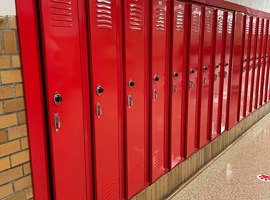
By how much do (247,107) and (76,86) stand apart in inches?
166

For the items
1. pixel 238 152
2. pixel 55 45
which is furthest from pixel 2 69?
pixel 238 152

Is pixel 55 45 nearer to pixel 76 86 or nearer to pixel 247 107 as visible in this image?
pixel 76 86

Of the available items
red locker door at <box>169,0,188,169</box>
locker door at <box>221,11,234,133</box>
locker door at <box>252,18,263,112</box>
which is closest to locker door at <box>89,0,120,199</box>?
red locker door at <box>169,0,188,169</box>

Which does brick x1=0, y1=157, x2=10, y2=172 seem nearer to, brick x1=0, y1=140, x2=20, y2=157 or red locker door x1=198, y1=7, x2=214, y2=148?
brick x1=0, y1=140, x2=20, y2=157

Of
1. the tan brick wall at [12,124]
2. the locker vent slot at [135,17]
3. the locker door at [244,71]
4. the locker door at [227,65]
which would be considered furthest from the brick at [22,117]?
the locker door at [244,71]

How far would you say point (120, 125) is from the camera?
7.04 ft

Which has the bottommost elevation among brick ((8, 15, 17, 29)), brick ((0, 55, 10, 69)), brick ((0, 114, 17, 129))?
brick ((0, 114, 17, 129))

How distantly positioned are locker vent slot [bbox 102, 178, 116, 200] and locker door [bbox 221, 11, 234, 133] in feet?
7.99

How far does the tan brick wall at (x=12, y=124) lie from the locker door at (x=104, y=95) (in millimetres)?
535

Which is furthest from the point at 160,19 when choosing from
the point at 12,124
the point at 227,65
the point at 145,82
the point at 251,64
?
the point at 251,64

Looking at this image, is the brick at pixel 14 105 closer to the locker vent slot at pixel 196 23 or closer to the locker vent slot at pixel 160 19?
the locker vent slot at pixel 160 19

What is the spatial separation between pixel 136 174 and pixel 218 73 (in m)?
2.04

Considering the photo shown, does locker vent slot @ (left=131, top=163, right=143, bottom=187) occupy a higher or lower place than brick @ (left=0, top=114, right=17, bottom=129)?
lower

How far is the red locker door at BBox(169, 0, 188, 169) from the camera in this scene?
8.59ft
